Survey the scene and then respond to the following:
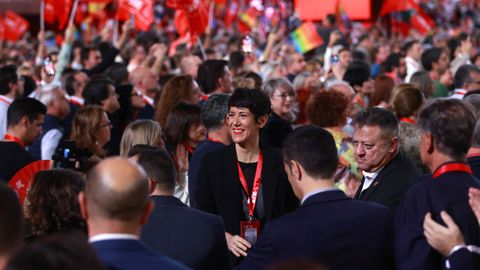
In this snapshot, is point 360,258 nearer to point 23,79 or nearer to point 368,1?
point 23,79

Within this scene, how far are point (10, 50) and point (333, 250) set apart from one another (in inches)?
683

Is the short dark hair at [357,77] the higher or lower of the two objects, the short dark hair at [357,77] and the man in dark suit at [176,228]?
the lower

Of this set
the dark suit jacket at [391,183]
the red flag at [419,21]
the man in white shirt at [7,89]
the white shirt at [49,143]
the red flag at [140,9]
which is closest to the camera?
the dark suit jacket at [391,183]

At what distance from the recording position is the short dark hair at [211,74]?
10.2 meters

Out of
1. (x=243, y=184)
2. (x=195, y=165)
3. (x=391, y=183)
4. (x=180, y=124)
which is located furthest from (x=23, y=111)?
(x=391, y=183)

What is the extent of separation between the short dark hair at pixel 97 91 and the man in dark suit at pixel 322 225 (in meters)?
5.70

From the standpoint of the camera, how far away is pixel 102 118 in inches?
327

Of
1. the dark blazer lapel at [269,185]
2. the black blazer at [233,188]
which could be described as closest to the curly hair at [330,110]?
the black blazer at [233,188]

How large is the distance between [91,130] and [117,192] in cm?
466

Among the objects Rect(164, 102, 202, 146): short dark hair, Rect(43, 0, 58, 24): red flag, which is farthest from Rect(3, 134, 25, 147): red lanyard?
Rect(43, 0, 58, 24): red flag

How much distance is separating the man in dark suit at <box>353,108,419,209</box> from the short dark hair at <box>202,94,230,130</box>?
1.59m

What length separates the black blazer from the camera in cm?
633

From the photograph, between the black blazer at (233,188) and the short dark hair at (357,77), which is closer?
the black blazer at (233,188)

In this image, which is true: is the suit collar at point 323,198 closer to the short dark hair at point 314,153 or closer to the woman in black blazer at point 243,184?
the short dark hair at point 314,153
